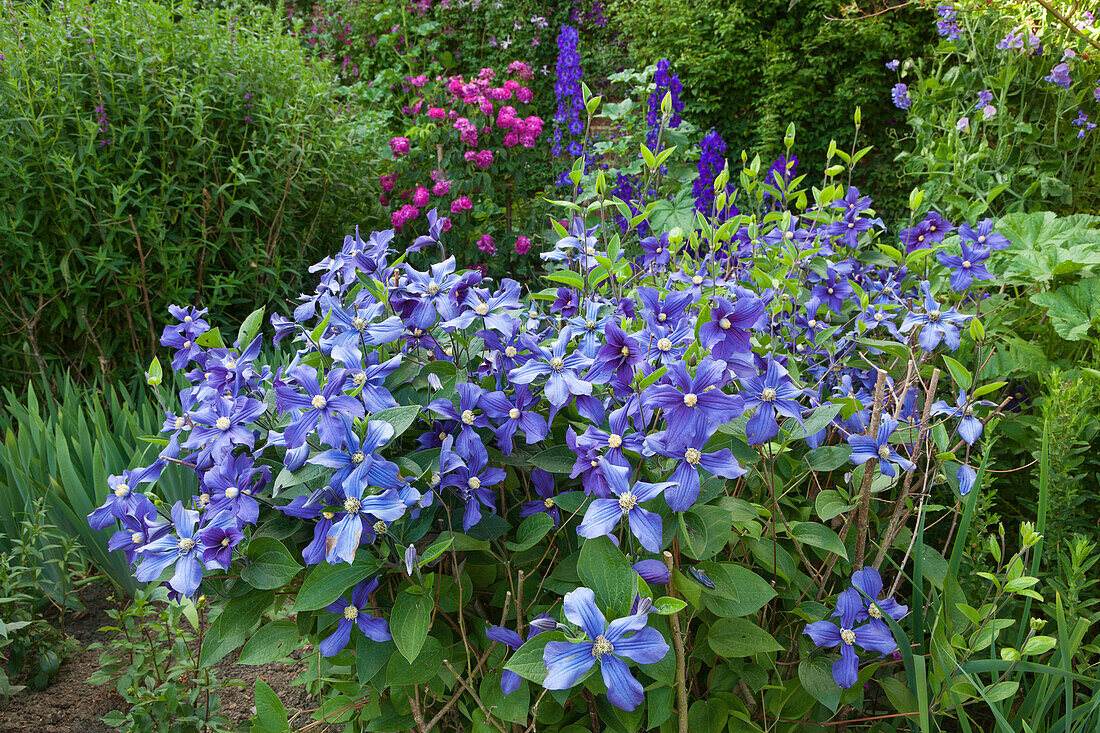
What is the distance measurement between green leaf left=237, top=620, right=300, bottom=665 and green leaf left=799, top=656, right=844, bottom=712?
70cm

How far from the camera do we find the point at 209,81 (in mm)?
2873

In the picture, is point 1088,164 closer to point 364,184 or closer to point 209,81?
point 364,184

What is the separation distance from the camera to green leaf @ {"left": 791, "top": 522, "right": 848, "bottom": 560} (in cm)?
90

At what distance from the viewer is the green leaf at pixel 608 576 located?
70cm

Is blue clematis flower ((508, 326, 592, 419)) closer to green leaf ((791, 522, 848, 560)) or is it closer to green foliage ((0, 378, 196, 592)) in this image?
green leaf ((791, 522, 848, 560))

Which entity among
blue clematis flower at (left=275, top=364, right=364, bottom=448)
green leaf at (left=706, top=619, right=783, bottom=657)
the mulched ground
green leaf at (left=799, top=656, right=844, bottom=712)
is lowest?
the mulched ground

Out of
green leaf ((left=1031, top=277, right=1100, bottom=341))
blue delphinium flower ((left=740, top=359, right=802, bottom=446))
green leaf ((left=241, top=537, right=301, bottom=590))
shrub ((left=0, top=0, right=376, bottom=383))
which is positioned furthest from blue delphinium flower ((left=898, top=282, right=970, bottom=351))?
shrub ((left=0, top=0, right=376, bottom=383))

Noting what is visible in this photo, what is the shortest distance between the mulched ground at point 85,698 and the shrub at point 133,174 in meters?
1.50

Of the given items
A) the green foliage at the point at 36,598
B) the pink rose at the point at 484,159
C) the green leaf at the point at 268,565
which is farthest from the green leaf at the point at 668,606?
the pink rose at the point at 484,159

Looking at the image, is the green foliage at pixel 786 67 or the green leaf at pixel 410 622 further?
the green foliage at pixel 786 67

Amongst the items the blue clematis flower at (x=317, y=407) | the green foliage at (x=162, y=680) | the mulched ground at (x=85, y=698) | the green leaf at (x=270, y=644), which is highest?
the blue clematis flower at (x=317, y=407)

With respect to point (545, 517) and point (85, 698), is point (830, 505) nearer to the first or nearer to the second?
point (545, 517)

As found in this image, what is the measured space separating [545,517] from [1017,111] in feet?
10.8

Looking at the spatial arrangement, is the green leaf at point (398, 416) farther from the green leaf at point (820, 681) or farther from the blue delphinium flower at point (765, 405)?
the green leaf at point (820, 681)
